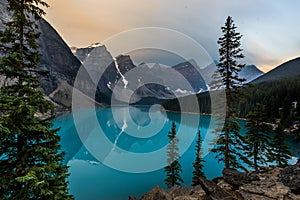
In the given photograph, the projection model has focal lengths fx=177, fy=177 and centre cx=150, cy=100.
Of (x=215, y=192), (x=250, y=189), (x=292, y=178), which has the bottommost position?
(x=215, y=192)

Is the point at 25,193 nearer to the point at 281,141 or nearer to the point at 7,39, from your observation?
the point at 7,39

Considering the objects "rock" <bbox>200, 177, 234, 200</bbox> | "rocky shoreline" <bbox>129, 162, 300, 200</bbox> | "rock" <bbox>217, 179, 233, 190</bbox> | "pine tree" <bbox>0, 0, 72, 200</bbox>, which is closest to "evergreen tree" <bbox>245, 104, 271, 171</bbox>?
"rocky shoreline" <bbox>129, 162, 300, 200</bbox>

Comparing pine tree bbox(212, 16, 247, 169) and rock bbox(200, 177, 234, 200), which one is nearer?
rock bbox(200, 177, 234, 200)

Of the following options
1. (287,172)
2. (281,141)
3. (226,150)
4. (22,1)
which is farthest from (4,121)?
(281,141)

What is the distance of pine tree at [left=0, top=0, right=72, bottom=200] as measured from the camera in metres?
6.11

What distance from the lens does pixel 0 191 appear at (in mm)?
6176

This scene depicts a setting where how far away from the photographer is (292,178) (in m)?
9.07

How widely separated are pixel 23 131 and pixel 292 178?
41.4 feet

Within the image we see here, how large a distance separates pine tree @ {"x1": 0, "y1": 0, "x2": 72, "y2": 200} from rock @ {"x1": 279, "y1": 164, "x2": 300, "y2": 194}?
10.4m

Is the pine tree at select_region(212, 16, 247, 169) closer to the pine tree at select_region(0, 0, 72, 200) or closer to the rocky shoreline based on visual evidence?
the rocky shoreline

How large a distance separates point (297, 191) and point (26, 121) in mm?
12324

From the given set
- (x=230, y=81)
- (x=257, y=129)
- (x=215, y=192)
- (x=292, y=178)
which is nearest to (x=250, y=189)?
(x=215, y=192)

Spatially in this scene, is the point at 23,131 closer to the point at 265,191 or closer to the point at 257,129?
the point at 265,191

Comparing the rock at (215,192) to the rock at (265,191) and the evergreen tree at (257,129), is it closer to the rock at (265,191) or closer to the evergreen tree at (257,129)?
the rock at (265,191)
